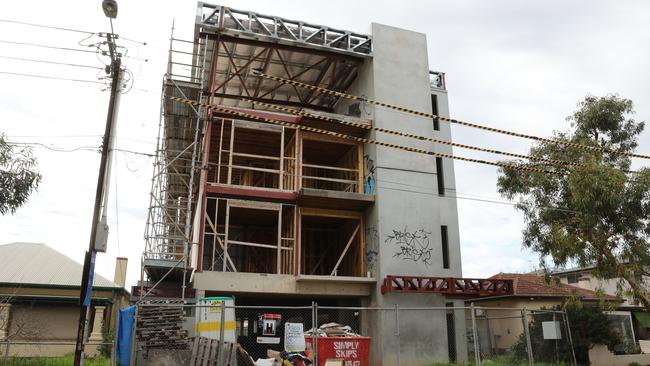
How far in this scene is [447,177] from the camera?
2428cm

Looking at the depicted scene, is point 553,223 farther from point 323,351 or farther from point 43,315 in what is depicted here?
point 43,315

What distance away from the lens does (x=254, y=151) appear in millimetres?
26266

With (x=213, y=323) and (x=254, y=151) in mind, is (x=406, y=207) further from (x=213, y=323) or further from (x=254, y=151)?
(x=213, y=323)

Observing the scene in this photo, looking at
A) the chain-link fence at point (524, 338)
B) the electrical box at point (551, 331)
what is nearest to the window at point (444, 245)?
the chain-link fence at point (524, 338)

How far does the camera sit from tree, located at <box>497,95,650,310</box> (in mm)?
17891

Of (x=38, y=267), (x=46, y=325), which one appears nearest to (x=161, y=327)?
(x=46, y=325)

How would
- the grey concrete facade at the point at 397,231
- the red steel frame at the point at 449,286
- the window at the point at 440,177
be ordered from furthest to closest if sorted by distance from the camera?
the window at the point at 440,177, the red steel frame at the point at 449,286, the grey concrete facade at the point at 397,231

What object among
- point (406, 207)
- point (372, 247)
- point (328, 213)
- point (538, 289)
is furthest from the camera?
point (538, 289)

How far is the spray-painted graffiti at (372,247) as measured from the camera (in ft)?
70.4

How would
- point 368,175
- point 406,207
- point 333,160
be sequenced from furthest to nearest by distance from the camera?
point 333,160, point 368,175, point 406,207

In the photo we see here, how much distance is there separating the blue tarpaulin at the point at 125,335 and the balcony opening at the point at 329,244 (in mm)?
9803

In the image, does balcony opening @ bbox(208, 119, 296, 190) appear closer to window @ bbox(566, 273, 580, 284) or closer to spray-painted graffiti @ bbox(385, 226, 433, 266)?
spray-painted graffiti @ bbox(385, 226, 433, 266)

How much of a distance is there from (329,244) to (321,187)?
9.93 feet

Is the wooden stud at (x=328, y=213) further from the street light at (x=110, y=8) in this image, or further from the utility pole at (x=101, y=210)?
the street light at (x=110, y=8)
